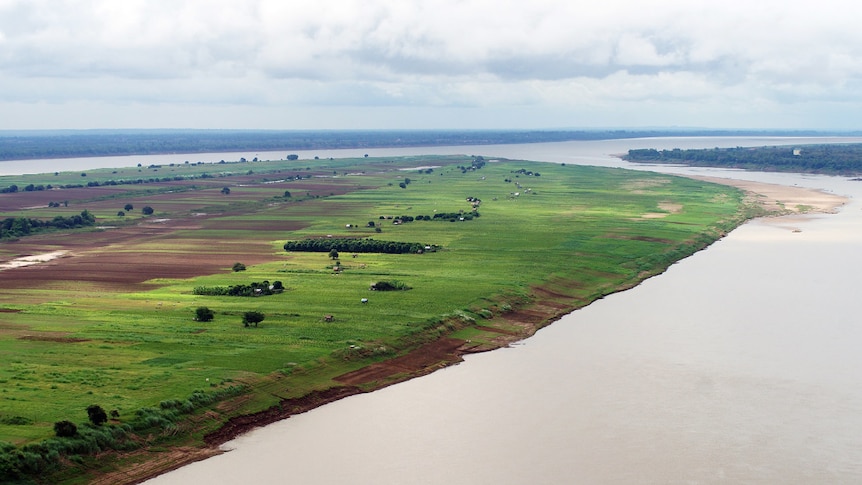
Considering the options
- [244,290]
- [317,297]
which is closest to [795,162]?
[317,297]

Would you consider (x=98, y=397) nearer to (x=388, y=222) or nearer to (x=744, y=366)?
(x=744, y=366)

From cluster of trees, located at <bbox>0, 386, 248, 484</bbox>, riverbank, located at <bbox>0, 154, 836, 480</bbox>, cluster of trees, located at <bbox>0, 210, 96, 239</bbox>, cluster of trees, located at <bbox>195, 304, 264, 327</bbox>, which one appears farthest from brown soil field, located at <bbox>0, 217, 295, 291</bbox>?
cluster of trees, located at <bbox>0, 386, 248, 484</bbox>

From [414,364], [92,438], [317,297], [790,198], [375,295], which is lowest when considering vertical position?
[790,198]

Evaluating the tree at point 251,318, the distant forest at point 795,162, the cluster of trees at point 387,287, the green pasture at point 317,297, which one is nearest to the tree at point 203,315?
the green pasture at point 317,297

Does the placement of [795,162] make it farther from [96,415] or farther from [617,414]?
[96,415]

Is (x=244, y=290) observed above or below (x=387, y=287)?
above

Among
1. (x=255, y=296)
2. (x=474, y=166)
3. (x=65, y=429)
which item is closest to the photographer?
(x=65, y=429)

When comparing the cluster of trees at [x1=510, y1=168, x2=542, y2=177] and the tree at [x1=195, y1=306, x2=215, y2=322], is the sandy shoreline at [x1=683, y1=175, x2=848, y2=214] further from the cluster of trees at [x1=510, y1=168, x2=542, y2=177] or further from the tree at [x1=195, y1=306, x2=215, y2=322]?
the tree at [x1=195, y1=306, x2=215, y2=322]

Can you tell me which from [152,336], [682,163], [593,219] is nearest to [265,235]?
[593,219]
